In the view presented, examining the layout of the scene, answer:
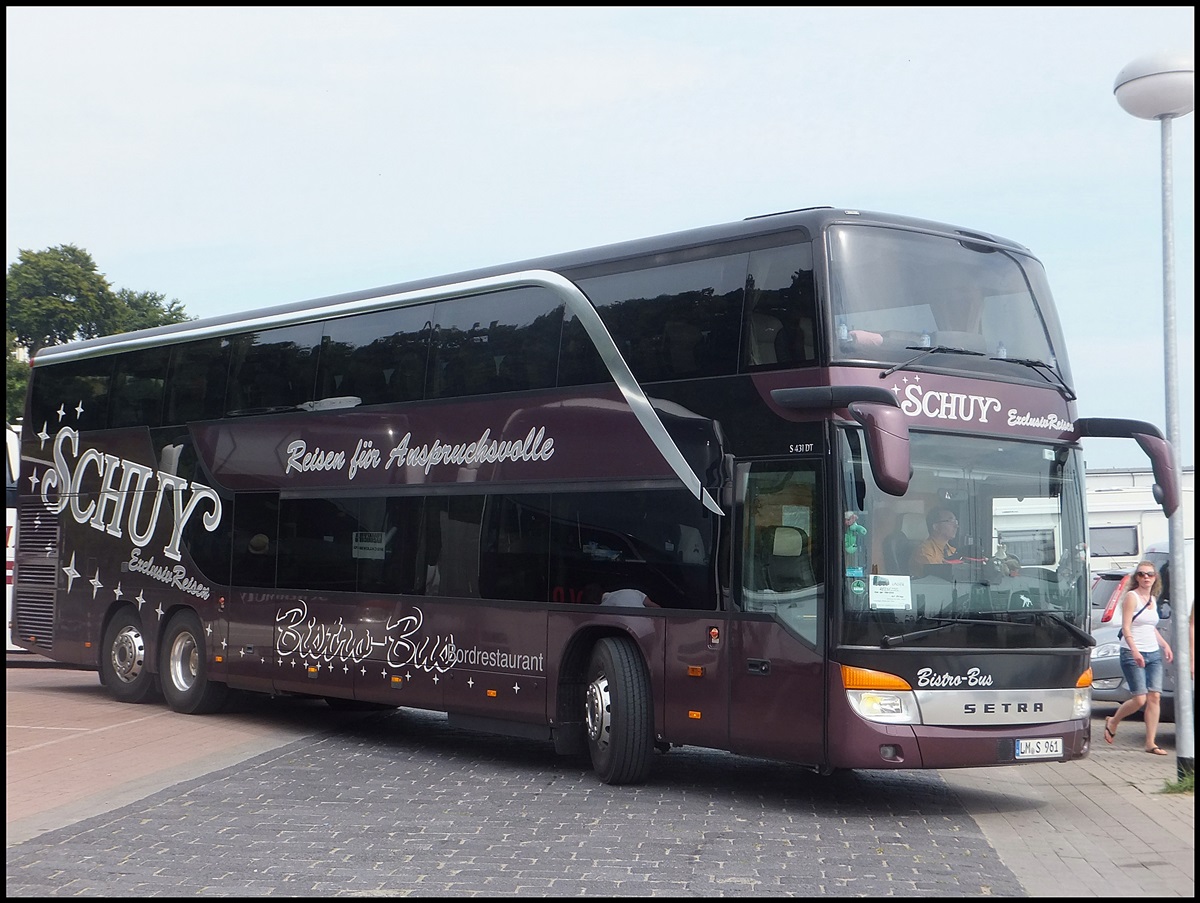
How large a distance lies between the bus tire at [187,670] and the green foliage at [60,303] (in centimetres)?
4274

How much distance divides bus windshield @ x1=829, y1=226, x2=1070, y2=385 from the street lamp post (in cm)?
120

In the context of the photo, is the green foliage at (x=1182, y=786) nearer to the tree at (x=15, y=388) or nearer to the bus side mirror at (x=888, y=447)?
the bus side mirror at (x=888, y=447)

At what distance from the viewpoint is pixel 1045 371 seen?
1096cm

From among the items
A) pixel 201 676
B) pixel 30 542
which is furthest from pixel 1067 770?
Result: pixel 30 542

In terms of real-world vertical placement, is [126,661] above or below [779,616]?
below

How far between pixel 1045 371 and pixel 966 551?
67.8 inches

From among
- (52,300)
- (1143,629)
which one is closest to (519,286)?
(1143,629)

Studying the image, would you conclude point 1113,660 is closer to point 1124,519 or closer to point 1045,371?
point 1045,371

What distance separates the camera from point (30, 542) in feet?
60.2

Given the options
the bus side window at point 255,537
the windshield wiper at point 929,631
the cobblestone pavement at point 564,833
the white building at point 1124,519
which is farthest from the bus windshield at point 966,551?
the white building at point 1124,519

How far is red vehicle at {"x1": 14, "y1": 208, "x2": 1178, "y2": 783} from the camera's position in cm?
1002

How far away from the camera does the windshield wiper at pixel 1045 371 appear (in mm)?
10867

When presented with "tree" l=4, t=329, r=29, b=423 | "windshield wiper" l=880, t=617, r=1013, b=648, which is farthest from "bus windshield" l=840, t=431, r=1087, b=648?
"tree" l=4, t=329, r=29, b=423

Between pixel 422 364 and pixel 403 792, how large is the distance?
13.9 feet
